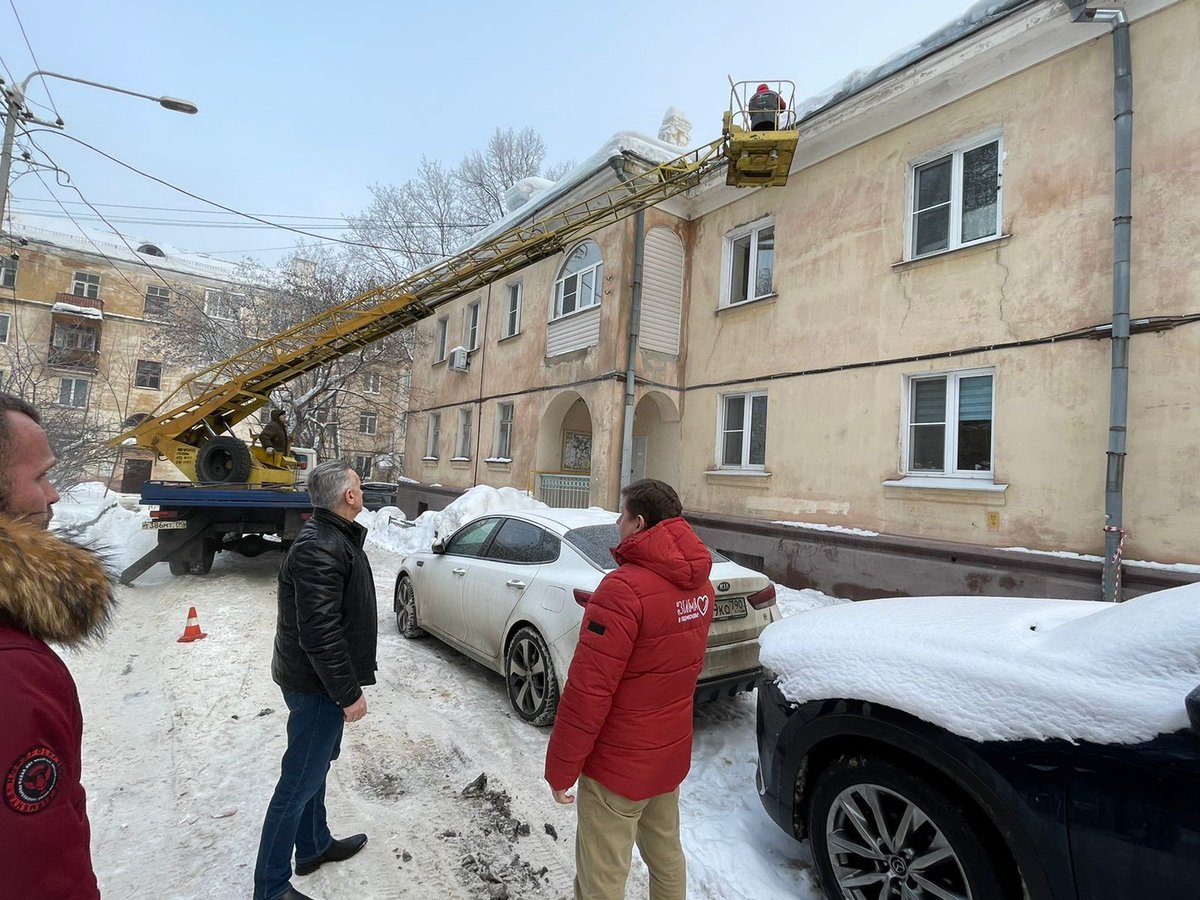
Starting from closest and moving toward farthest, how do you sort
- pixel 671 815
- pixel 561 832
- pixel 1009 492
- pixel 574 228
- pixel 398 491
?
pixel 671 815, pixel 561 832, pixel 1009 492, pixel 574 228, pixel 398 491

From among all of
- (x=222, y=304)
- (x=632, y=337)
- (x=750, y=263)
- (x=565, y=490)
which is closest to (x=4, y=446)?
(x=632, y=337)

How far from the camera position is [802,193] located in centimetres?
941

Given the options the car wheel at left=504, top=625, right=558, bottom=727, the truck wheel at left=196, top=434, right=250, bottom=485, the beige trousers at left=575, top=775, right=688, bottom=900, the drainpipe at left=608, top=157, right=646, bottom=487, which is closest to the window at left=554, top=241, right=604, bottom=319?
the drainpipe at left=608, top=157, right=646, bottom=487

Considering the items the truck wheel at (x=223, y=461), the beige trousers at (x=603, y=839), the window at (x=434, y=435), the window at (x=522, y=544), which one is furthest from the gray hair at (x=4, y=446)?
the window at (x=434, y=435)

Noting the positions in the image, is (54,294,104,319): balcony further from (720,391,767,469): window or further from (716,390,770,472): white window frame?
(720,391,767,469): window

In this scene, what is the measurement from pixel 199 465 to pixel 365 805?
7.83 metres

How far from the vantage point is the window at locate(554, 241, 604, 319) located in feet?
39.1

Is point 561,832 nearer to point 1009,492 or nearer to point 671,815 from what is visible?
point 671,815

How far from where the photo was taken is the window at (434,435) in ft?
58.5

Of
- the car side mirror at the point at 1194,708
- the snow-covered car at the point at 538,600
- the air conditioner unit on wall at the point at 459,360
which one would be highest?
the air conditioner unit on wall at the point at 459,360

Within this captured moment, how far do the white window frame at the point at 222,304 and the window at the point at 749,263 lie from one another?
15510 millimetres

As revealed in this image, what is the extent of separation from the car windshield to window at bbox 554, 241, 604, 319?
26.0ft

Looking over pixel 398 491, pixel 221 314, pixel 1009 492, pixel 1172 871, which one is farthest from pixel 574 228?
pixel 221 314

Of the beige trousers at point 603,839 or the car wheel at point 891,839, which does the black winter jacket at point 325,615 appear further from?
the car wheel at point 891,839
